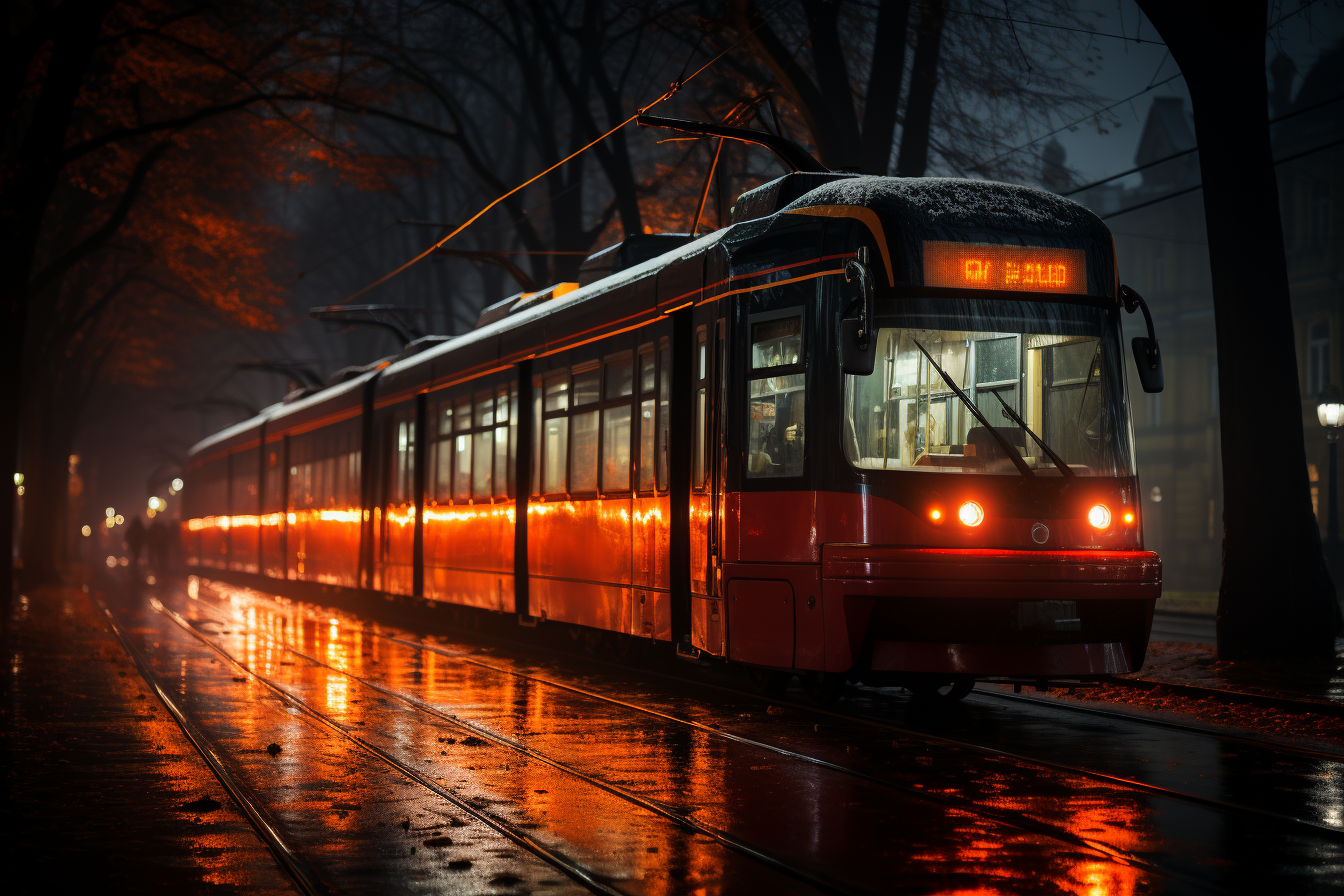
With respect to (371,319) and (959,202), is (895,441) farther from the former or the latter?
(371,319)

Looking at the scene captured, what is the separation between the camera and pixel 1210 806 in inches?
295

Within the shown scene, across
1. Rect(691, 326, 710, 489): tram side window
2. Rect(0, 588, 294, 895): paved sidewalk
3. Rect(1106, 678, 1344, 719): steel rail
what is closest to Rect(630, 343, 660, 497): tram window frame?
Rect(691, 326, 710, 489): tram side window

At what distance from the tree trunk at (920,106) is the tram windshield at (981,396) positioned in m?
9.45

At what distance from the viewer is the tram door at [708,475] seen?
11094 millimetres

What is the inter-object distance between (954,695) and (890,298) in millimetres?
3110

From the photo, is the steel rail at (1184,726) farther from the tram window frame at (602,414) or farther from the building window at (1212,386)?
the building window at (1212,386)

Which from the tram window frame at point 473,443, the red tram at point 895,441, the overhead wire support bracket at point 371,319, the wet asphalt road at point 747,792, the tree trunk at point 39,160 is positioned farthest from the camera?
the overhead wire support bracket at point 371,319

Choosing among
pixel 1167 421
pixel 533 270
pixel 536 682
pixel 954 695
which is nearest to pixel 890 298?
pixel 954 695

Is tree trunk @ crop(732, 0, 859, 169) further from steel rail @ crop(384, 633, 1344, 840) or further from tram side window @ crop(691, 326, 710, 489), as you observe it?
tram side window @ crop(691, 326, 710, 489)

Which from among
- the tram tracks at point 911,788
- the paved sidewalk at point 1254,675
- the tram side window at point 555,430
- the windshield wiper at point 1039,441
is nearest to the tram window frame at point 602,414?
the tram side window at point 555,430

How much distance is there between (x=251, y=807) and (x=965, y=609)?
437 centimetres

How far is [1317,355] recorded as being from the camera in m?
35.4

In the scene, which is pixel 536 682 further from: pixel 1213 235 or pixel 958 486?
pixel 1213 235

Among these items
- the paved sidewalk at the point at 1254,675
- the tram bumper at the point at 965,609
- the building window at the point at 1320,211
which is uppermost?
the building window at the point at 1320,211
